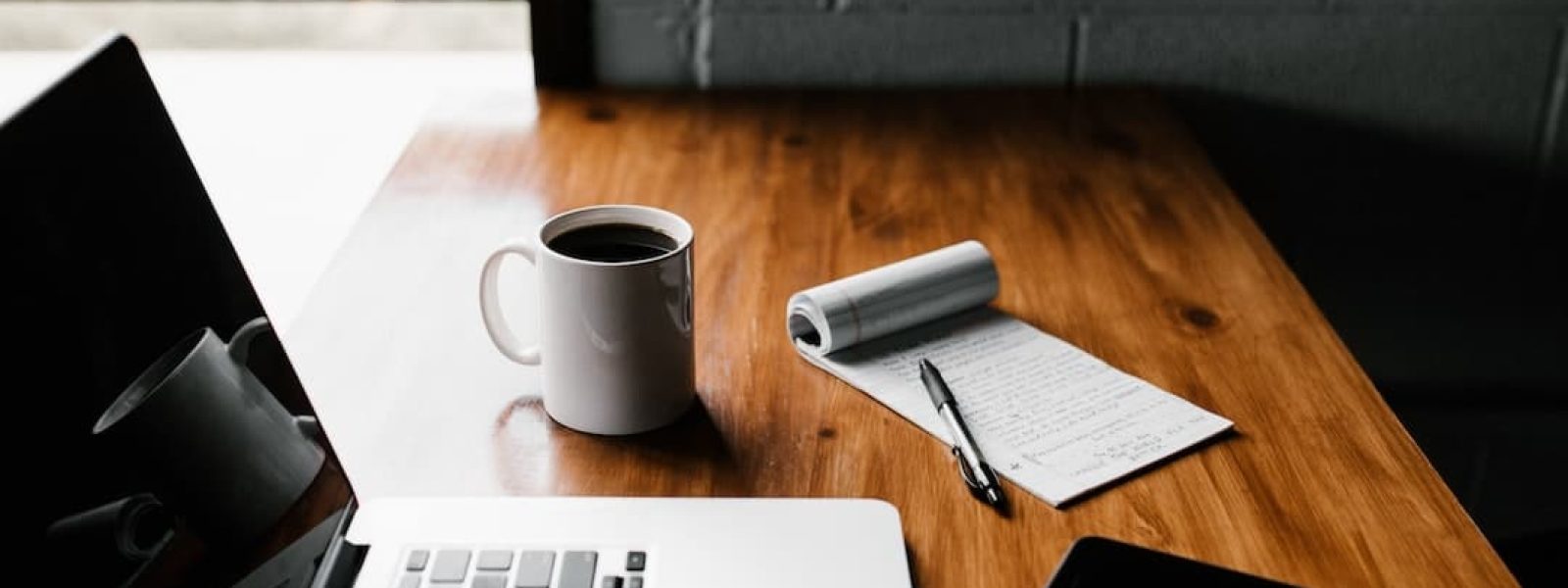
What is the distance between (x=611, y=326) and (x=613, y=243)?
66 mm

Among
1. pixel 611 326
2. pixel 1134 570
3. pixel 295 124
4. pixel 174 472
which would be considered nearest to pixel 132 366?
pixel 174 472

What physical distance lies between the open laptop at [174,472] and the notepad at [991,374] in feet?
0.36

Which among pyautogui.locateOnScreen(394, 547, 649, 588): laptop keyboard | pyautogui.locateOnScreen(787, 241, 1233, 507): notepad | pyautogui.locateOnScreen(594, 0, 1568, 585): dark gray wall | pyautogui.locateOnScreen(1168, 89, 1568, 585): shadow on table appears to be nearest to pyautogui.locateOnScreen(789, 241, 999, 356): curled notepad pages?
pyautogui.locateOnScreen(787, 241, 1233, 507): notepad

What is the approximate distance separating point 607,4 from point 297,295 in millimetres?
579

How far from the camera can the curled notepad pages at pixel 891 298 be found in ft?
3.04

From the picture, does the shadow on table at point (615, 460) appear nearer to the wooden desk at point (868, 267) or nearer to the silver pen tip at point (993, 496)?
the wooden desk at point (868, 267)

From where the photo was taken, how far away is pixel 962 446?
0.81 metres

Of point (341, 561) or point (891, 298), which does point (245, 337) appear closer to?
point (341, 561)

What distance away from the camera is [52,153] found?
54 cm

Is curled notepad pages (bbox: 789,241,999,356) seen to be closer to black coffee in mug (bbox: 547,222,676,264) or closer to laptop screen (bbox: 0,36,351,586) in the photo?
black coffee in mug (bbox: 547,222,676,264)

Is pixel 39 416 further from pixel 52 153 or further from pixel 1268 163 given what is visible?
pixel 1268 163

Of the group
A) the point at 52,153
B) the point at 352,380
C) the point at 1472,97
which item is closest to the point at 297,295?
the point at 352,380

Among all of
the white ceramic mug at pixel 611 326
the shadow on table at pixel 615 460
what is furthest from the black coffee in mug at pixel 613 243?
the shadow on table at pixel 615 460

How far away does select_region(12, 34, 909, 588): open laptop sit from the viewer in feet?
1.66
